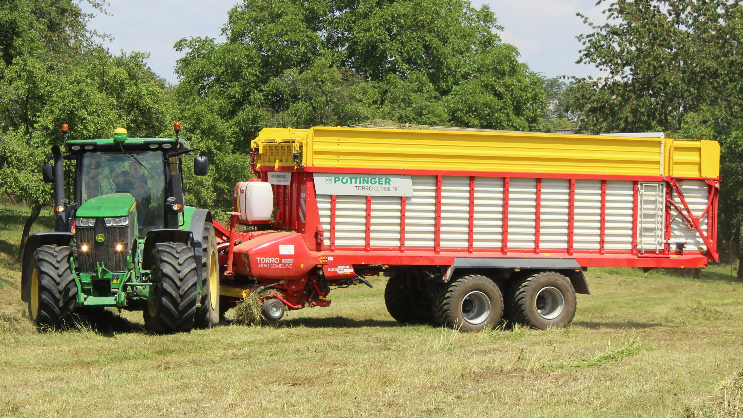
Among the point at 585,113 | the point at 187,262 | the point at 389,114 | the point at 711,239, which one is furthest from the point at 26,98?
the point at 585,113

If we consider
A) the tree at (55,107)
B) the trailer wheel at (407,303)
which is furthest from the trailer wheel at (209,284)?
the tree at (55,107)


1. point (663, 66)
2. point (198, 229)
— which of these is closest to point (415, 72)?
point (663, 66)

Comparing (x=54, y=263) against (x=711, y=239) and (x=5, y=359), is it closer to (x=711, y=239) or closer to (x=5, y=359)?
(x=5, y=359)

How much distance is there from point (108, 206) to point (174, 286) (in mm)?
1469

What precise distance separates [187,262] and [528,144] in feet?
19.0

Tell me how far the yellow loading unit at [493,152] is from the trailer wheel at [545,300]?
69.6 inches

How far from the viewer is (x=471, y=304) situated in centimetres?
1424

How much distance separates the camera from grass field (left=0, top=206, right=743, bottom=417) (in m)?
7.63

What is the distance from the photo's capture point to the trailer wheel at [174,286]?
37.5 feet

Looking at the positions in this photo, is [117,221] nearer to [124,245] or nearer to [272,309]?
[124,245]

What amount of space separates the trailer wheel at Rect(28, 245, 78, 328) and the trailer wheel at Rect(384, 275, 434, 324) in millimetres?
5938

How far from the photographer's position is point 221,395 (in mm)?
8094

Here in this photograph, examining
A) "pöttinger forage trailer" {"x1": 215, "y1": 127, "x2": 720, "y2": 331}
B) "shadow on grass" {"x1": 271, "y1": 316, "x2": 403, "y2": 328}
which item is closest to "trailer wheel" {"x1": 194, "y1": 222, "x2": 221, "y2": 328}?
"pöttinger forage trailer" {"x1": 215, "y1": 127, "x2": 720, "y2": 331}

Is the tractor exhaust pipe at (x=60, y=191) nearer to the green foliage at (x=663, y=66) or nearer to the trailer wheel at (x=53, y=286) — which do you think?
the trailer wheel at (x=53, y=286)
